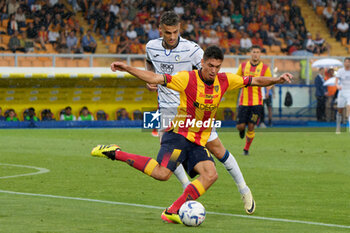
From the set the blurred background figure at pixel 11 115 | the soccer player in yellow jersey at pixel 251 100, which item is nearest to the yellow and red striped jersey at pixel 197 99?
the soccer player in yellow jersey at pixel 251 100

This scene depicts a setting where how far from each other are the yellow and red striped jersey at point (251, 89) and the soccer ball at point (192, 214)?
8836mm

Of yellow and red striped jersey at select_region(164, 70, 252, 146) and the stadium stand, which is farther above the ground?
yellow and red striped jersey at select_region(164, 70, 252, 146)

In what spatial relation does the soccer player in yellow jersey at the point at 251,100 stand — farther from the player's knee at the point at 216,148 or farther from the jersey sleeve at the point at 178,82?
the jersey sleeve at the point at 178,82

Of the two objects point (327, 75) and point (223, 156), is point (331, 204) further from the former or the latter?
point (327, 75)

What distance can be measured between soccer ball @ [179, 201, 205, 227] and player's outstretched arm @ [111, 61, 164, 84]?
126cm

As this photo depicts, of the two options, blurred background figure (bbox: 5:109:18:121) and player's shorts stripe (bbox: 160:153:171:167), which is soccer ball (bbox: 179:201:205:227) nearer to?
player's shorts stripe (bbox: 160:153:171:167)

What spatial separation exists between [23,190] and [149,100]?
17.5m

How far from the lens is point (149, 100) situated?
27.8 m

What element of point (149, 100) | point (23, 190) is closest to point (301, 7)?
point (149, 100)

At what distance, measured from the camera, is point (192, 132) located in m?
7.95

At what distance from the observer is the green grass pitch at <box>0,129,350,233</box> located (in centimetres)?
758

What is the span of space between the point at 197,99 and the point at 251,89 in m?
8.53

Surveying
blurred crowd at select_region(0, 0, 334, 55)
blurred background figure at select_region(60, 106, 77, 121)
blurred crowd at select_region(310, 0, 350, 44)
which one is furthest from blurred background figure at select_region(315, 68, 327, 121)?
blurred background figure at select_region(60, 106, 77, 121)

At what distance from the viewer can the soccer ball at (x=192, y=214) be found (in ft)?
24.4
